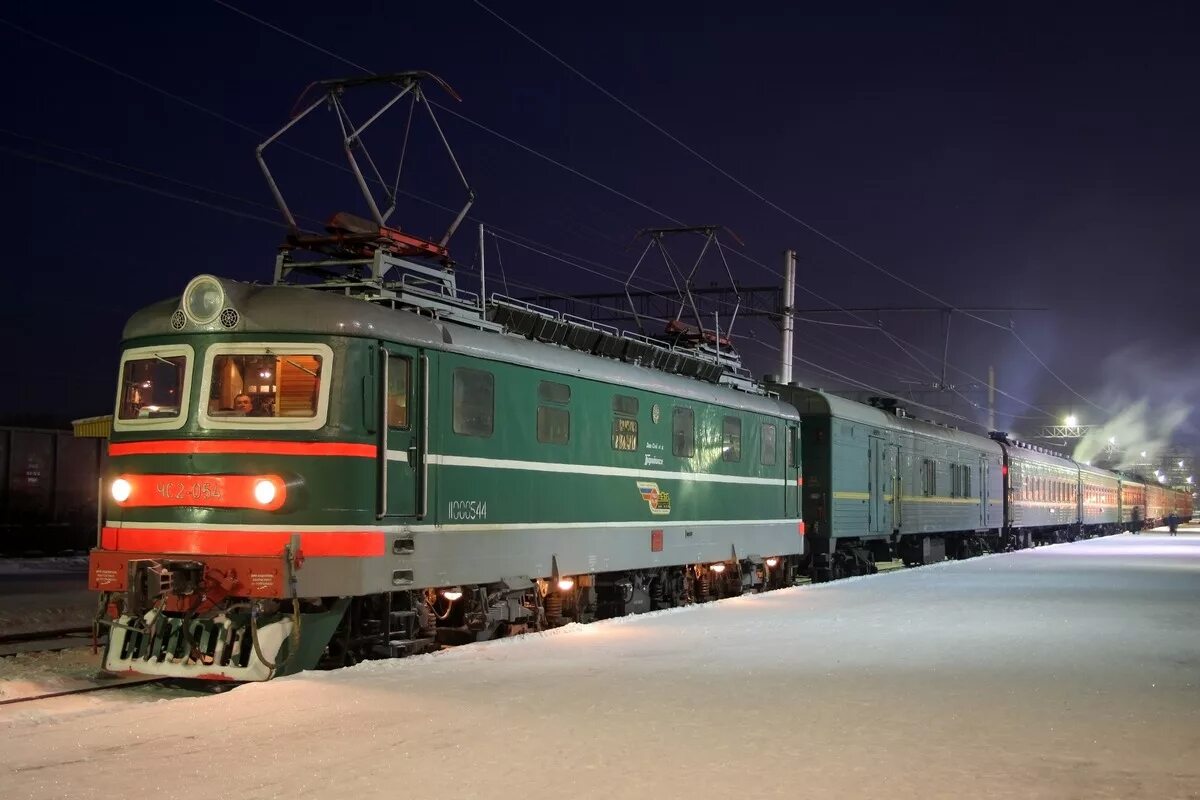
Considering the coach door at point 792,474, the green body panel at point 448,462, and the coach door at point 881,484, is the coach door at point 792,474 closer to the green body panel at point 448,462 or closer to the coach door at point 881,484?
the green body panel at point 448,462

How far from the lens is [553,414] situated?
14.7 metres

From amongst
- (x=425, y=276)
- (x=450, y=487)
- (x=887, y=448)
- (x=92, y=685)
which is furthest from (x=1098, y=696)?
(x=887, y=448)

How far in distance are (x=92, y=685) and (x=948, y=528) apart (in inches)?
989

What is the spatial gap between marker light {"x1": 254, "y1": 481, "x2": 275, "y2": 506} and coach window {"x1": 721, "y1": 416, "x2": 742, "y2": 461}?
9.59 metres

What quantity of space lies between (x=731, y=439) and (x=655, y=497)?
3144 mm

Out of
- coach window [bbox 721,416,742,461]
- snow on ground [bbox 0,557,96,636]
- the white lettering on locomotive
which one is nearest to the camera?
the white lettering on locomotive

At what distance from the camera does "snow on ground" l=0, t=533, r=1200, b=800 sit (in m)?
7.01

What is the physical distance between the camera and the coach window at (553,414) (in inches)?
569

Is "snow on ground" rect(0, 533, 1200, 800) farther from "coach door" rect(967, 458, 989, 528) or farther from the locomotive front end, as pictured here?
"coach door" rect(967, 458, 989, 528)

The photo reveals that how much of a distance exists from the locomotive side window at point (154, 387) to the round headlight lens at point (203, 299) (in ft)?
1.10

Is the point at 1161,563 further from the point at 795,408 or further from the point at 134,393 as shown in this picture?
the point at 134,393

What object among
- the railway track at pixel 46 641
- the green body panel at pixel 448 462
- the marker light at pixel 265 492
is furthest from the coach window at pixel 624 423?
the railway track at pixel 46 641

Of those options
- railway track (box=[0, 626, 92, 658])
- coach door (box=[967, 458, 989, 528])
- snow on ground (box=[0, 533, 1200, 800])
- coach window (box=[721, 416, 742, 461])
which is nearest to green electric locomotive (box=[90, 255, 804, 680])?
snow on ground (box=[0, 533, 1200, 800])

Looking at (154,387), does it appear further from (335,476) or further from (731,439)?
(731,439)
